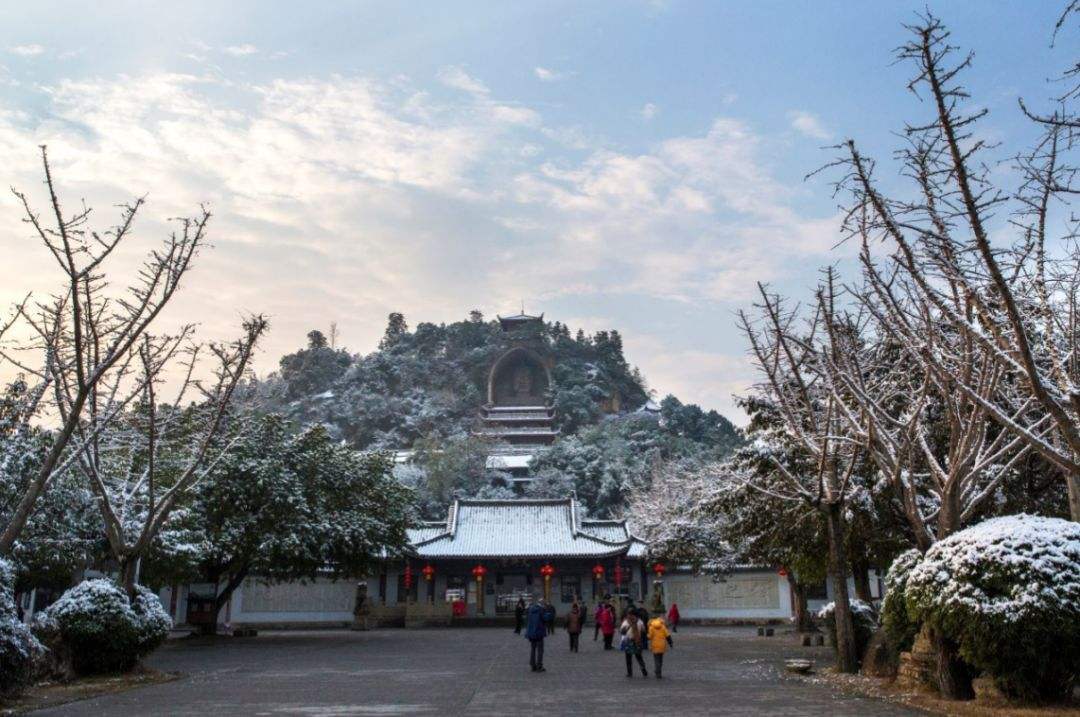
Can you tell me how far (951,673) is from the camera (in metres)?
11.1

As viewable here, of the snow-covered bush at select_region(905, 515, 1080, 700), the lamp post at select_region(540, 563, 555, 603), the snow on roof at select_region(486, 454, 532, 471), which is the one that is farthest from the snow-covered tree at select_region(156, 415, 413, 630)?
the snow on roof at select_region(486, 454, 532, 471)

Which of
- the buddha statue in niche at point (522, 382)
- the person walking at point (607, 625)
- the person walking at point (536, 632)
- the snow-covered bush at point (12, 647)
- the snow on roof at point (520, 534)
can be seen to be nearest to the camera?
the snow-covered bush at point (12, 647)

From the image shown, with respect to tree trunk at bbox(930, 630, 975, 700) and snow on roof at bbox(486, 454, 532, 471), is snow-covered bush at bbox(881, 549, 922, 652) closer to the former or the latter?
tree trunk at bbox(930, 630, 975, 700)

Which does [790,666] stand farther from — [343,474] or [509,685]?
[343,474]

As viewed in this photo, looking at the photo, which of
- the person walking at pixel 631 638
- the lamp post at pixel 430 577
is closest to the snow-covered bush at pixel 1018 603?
the person walking at pixel 631 638

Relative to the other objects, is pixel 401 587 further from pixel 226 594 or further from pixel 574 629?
pixel 574 629

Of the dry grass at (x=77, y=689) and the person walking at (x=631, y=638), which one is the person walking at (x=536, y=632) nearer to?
the person walking at (x=631, y=638)

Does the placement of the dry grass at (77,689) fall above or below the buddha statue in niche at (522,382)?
below

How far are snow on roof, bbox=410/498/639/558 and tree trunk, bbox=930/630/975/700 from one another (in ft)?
104

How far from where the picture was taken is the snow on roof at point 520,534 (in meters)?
43.6

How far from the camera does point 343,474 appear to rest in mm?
31016

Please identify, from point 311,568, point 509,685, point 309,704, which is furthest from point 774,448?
point 311,568

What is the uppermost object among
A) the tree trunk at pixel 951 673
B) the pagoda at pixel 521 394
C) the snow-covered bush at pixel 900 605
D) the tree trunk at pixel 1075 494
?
the pagoda at pixel 521 394

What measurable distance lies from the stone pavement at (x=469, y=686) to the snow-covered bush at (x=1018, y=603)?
4.15ft
